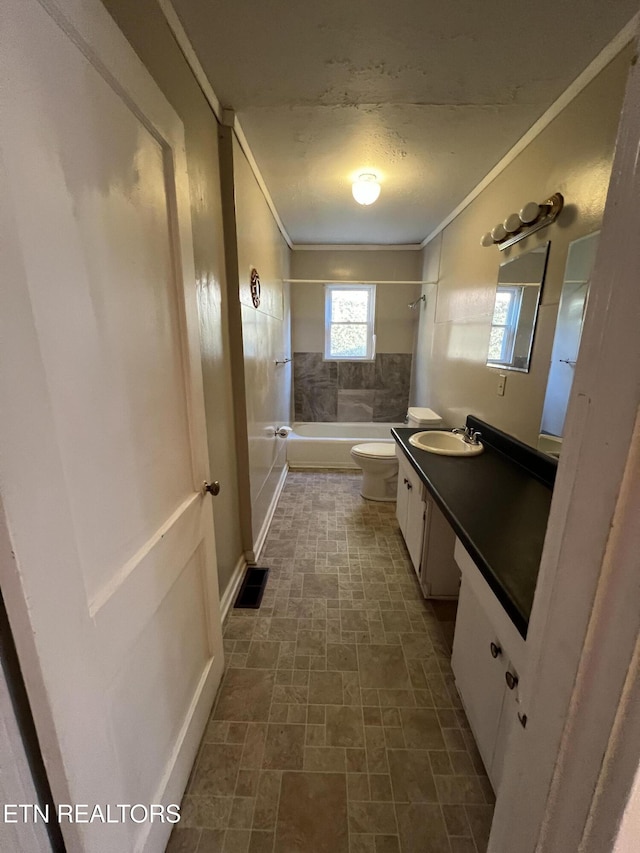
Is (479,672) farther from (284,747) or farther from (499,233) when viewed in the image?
(499,233)

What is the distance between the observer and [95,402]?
67 cm

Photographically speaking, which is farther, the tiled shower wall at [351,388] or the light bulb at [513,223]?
the tiled shower wall at [351,388]

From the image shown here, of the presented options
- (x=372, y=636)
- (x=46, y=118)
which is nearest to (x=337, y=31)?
(x=46, y=118)

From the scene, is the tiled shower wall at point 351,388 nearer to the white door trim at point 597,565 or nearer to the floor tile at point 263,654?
the floor tile at point 263,654

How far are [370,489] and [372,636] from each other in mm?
1485

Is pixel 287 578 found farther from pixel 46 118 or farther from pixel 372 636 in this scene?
pixel 46 118

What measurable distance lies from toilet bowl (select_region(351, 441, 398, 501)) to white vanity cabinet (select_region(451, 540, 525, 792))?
5.44 feet

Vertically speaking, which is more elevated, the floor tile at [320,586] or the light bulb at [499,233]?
the light bulb at [499,233]

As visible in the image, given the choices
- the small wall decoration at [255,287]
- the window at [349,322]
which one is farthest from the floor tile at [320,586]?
the window at [349,322]

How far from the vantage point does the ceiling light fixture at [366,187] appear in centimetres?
220

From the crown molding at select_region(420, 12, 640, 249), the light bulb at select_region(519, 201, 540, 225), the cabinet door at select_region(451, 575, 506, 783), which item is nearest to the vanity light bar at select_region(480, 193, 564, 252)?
the light bulb at select_region(519, 201, 540, 225)

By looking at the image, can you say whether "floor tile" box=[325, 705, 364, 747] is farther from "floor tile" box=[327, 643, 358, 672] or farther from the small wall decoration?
the small wall decoration

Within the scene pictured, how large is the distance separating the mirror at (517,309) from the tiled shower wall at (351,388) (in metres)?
2.16

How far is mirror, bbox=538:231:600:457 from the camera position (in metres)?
1.36
